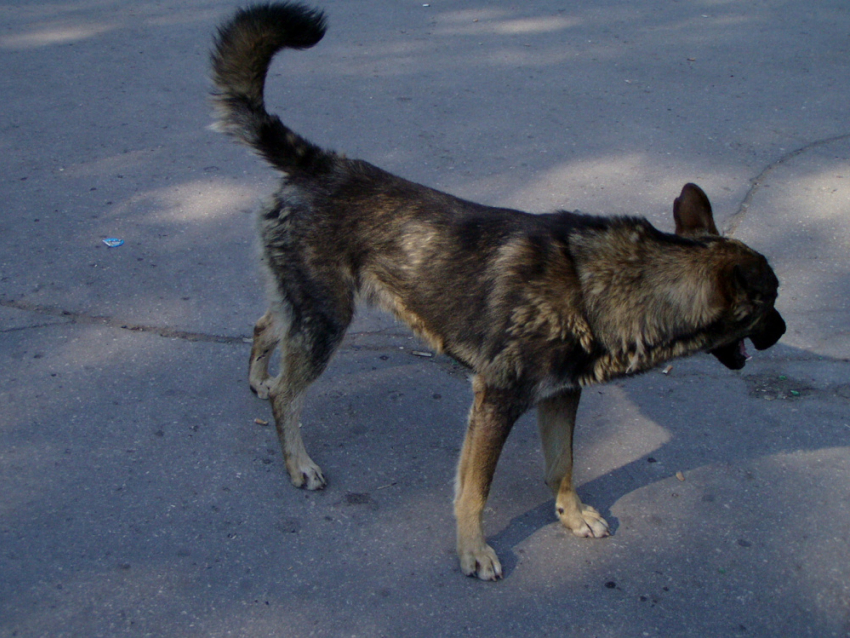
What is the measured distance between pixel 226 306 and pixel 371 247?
57.6 inches

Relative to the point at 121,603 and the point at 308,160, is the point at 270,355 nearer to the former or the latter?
the point at 308,160

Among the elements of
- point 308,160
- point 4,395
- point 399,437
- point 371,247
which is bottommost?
point 399,437

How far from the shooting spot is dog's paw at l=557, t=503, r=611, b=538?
3.19 metres

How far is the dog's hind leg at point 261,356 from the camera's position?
376 cm

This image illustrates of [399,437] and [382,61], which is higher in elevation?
[382,61]

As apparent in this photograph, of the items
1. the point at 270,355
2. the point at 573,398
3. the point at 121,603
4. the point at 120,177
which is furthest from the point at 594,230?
the point at 120,177

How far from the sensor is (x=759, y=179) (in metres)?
5.68

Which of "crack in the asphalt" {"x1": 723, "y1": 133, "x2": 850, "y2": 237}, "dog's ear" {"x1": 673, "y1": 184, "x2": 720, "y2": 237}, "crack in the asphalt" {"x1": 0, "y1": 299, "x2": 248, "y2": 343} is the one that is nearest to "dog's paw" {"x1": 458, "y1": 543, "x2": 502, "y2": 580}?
"dog's ear" {"x1": 673, "y1": 184, "x2": 720, "y2": 237}

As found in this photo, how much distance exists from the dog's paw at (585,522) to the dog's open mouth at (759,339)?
2.52 feet

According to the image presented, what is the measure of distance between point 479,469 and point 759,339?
3.77 feet

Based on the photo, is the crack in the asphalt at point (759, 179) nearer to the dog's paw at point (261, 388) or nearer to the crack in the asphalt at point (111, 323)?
the dog's paw at point (261, 388)

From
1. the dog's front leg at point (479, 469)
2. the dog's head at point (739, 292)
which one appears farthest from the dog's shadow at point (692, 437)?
the dog's head at point (739, 292)

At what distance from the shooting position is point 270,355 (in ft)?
12.5

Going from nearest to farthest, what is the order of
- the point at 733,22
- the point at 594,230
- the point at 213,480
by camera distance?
the point at 594,230 → the point at 213,480 → the point at 733,22
